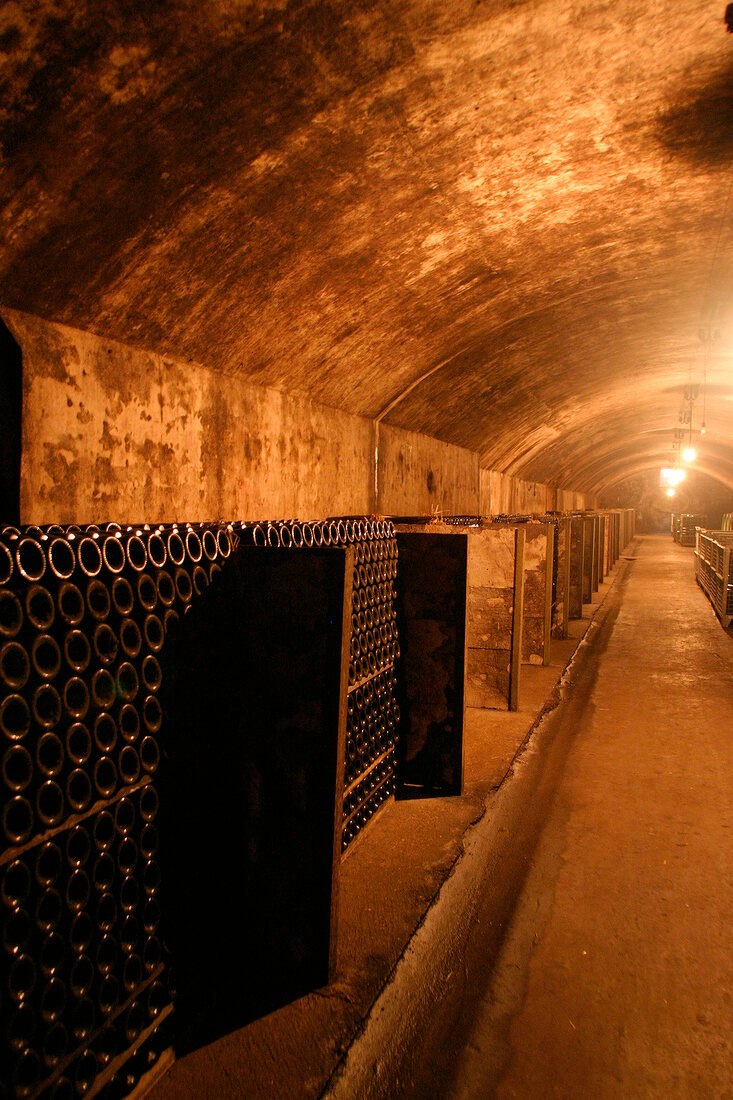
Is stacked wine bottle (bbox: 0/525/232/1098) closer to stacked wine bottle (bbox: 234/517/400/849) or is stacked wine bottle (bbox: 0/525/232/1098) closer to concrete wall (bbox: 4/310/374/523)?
concrete wall (bbox: 4/310/374/523)

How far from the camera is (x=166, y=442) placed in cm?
386

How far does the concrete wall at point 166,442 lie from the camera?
3088 millimetres

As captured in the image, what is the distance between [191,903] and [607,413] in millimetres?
12253

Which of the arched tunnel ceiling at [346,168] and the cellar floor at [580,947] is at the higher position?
the arched tunnel ceiling at [346,168]

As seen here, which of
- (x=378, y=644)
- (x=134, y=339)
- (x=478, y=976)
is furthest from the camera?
(x=378, y=644)

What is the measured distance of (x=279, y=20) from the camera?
248 cm

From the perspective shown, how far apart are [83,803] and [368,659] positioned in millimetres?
2029

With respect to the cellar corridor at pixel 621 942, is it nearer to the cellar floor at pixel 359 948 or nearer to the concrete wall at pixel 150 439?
the cellar floor at pixel 359 948

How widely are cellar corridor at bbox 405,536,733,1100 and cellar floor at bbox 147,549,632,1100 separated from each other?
1.10 ft

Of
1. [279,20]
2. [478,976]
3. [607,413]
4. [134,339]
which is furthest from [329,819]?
[607,413]

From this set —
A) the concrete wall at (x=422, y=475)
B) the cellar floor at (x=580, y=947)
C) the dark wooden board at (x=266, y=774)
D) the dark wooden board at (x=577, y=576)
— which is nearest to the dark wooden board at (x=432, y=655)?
the cellar floor at (x=580, y=947)

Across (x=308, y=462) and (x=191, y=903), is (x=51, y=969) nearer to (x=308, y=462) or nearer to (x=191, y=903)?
(x=191, y=903)

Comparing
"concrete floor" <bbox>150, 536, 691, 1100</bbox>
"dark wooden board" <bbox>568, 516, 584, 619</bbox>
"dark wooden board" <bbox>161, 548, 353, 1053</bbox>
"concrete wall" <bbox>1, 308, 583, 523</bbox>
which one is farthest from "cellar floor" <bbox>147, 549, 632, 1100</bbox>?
"dark wooden board" <bbox>568, 516, 584, 619</bbox>

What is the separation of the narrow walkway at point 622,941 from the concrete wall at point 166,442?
2.58 m
